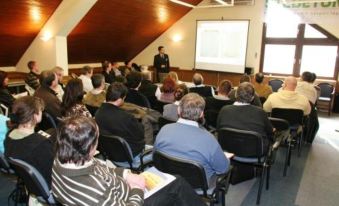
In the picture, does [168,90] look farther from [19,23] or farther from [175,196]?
[19,23]

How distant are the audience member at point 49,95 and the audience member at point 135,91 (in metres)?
1.02

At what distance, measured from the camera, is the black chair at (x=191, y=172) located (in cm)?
192

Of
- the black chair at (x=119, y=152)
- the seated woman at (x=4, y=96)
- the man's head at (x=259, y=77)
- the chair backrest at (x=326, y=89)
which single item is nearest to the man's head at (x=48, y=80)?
the seated woman at (x=4, y=96)

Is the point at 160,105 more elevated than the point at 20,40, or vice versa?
the point at 20,40

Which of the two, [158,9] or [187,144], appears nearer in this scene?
[187,144]

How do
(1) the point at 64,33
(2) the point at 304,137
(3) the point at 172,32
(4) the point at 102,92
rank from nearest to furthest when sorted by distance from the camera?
1. (4) the point at 102,92
2. (2) the point at 304,137
3. (1) the point at 64,33
4. (3) the point at 172,32

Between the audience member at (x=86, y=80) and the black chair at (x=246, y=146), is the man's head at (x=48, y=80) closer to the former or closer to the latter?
the audience member at (x=86, y=80)

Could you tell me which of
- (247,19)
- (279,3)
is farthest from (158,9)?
(279,3)

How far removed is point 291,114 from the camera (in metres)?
3.75

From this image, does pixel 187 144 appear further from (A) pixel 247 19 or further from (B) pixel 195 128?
(A) pixel 247 19

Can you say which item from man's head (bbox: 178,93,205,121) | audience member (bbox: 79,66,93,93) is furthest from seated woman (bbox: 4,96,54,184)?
audience member (bbox: 79,66,93,93)

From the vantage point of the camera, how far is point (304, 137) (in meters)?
4.65

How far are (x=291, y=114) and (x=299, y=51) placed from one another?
4.90m

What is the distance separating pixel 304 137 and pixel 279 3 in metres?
4.47
